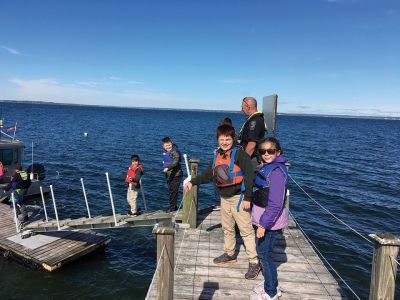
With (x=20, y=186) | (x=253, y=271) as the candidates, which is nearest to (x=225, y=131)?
(x=253, y=271)

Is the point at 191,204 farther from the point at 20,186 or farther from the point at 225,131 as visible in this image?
the point at 20,186

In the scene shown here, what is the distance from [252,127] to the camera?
19.7 ft

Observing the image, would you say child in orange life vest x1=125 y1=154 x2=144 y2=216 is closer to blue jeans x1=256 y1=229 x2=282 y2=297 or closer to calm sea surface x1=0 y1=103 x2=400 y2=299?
calm sea surface x1=0 y1=103 x2=400 y2=299

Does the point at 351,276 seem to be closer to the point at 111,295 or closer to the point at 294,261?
the point at 294,261

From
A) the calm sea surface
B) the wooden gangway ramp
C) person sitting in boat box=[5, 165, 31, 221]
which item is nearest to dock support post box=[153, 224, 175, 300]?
the wooden gangway ramp

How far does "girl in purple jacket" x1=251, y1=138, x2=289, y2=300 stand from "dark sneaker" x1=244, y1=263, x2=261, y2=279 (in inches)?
26.6

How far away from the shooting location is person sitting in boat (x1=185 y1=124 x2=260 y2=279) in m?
4.85

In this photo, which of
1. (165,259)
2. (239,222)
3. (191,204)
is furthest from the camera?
(191,204)

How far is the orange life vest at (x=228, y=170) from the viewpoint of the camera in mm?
4934

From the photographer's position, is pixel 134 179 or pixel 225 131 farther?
pixel 134 179

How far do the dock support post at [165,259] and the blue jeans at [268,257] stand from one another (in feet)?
5.07

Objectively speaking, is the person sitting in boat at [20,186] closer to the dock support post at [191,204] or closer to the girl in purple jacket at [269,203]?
the dock support post at [191,204]

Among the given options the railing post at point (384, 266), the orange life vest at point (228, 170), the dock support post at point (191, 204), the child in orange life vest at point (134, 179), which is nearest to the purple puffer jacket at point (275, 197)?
the orange life vest at point (228, 170)

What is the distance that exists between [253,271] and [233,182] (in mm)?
1637
